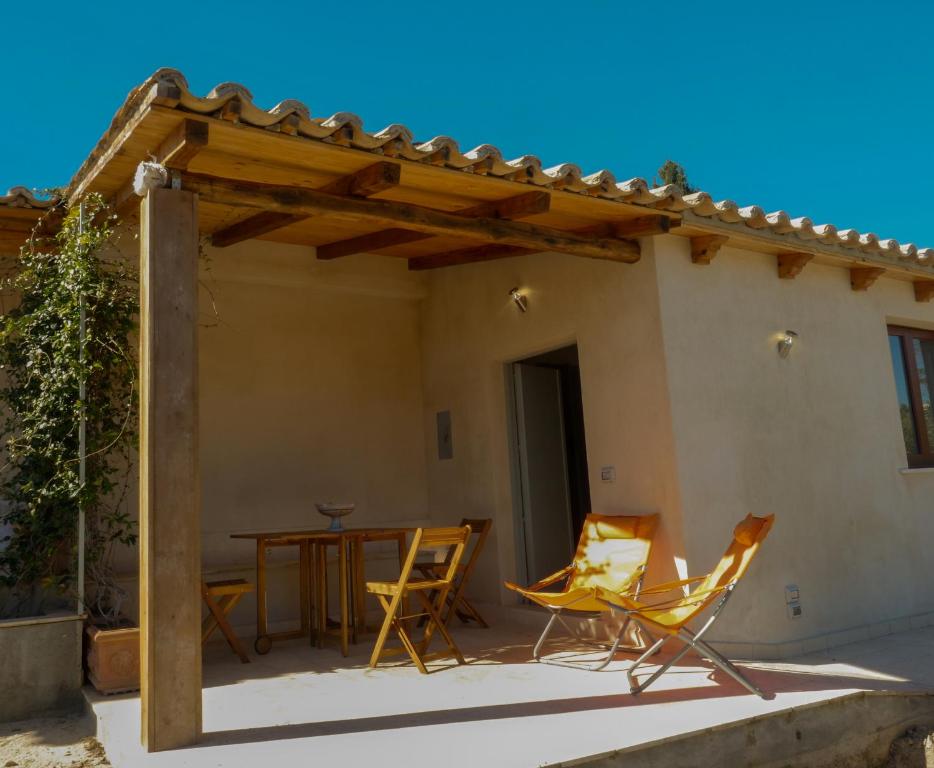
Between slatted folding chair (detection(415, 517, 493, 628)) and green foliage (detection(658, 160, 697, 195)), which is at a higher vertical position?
green foliage (detection(658, 160, 697, 195))

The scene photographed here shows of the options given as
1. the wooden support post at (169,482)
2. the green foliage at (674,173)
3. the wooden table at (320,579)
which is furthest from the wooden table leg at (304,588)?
the green foliage at (674,173)

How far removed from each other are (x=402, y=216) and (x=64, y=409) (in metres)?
2.41

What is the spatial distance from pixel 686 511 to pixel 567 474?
7.65 ft

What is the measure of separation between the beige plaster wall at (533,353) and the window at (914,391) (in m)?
2.96

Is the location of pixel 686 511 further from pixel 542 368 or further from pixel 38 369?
pixel 38 369

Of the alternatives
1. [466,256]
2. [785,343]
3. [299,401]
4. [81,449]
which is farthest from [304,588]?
[785,343]

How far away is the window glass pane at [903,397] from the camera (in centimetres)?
734

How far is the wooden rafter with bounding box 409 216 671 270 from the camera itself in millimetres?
5570

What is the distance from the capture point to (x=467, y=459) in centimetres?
768

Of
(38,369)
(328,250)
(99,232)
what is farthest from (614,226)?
(38,369)

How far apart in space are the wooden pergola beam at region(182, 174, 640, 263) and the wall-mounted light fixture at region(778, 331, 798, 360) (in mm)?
1453

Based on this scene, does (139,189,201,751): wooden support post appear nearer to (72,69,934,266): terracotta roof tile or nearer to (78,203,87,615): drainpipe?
(72,69,934,266): terracotta roof tile

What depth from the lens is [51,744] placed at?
4.20m

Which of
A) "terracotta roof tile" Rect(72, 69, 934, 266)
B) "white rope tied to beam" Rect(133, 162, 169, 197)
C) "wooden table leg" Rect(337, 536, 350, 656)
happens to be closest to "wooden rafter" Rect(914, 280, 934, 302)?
"terracotta roof tile" Rect(72, 69, 934, 266)
